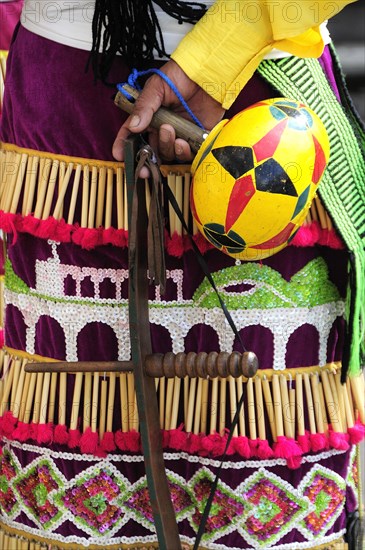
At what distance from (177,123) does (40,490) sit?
727 mm

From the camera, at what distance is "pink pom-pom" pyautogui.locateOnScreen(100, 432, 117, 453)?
5.77 feet

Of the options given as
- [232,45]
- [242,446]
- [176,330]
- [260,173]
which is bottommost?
[242,446]

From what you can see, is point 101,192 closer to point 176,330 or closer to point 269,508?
point 176,330

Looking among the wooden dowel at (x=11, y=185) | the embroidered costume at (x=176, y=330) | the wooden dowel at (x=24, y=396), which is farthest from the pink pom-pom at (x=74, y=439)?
the wooden dowel at (x=11, y=185)

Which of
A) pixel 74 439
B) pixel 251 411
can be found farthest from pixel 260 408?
pixel 74 439

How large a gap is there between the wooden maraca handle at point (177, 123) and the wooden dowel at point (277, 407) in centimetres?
44

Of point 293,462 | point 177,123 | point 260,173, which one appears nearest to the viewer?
point 260,173

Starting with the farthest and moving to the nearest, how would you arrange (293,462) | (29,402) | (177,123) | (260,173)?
(29,402) < (293,462) < (177,123) < (260,173)

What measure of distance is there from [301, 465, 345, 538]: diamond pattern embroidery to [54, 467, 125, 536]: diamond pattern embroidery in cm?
34

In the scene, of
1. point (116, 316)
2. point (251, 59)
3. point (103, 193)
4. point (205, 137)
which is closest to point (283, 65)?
point (251, 59)

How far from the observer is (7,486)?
189cm

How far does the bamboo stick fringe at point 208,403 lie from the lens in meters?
1.74

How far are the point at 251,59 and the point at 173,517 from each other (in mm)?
772

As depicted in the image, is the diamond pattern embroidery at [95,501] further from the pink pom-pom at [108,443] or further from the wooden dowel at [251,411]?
the wooden dowel at [251,411]
